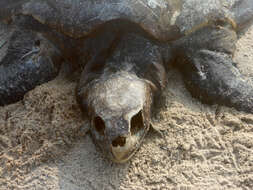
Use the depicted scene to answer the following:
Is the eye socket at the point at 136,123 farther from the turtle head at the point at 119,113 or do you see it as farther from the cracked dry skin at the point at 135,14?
the cracked dry skin at the point at 135,14

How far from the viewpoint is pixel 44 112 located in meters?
2.03

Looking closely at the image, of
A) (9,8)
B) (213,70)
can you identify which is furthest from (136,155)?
(9,8)

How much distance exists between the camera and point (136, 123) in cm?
166

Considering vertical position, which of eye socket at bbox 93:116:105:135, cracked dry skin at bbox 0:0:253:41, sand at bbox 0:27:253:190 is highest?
cracked dry skin at bbox 0:0:253:41

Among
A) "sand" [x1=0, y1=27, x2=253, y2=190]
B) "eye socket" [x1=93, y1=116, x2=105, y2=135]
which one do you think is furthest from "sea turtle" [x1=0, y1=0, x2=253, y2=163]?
"sand" [x1=0, y1=27, x2=253, y2=190]

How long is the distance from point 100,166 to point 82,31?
0.91 metres

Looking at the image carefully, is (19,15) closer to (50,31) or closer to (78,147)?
(50,31)

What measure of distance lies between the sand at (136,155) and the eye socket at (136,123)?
0.21 metres

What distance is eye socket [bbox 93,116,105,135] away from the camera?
1.61 meters

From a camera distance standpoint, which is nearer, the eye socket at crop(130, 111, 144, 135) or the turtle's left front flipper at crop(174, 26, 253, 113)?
the eye socket at crop(130, 111, 144, 135)

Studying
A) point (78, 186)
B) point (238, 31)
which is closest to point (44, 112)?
point (78, 186)

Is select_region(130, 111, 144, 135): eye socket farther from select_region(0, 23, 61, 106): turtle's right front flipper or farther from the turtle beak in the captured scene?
select_region(0, 23, 61, 106): turtle's right front flipper

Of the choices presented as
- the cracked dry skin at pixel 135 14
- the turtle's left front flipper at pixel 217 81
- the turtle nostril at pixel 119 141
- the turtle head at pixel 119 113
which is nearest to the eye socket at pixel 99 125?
the turtle head at pixel 119 113

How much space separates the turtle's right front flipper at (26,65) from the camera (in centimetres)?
217
